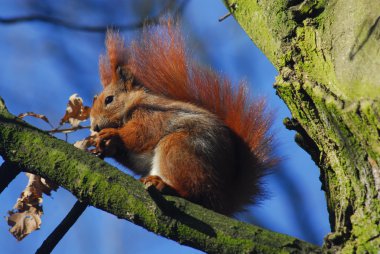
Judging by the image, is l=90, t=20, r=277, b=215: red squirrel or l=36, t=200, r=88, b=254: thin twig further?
l=90, t=20, r=277, b=215: red squirrel

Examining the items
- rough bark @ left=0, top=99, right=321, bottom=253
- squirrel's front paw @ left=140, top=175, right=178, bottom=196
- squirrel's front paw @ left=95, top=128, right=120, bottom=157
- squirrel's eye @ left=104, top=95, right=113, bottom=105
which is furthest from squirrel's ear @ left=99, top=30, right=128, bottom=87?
rough bark @ left=0, top=99, right=321, bottom=253

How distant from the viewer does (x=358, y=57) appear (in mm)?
1433

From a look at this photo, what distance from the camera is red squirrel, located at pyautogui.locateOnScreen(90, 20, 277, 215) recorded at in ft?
7.64

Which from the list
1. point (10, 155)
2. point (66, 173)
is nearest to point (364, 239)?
point (66, 173)

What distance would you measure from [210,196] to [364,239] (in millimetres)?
1001

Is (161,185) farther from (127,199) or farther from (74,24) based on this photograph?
(74,24)

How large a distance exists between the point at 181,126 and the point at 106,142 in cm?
33

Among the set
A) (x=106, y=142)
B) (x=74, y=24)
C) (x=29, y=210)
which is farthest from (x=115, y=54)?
(x=29, y=210)

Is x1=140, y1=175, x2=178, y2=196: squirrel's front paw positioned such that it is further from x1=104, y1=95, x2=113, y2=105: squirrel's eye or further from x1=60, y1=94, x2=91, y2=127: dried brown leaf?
x1=104, y1=95, x2=113, y2=105: squirrel's eye

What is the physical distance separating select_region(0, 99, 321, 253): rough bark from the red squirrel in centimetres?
66

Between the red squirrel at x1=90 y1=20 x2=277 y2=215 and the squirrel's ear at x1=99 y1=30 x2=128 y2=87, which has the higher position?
the squirrel's ear at x1=99 y1=30 x2=128 y2=87

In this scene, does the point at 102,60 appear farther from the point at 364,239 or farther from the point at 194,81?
the point at 364,239

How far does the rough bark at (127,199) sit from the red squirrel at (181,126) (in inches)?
25.9

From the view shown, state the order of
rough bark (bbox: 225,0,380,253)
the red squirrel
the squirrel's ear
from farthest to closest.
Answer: the squirrel's ear → the red squirrel → rough bark (bbox: 225,0,380,253)
